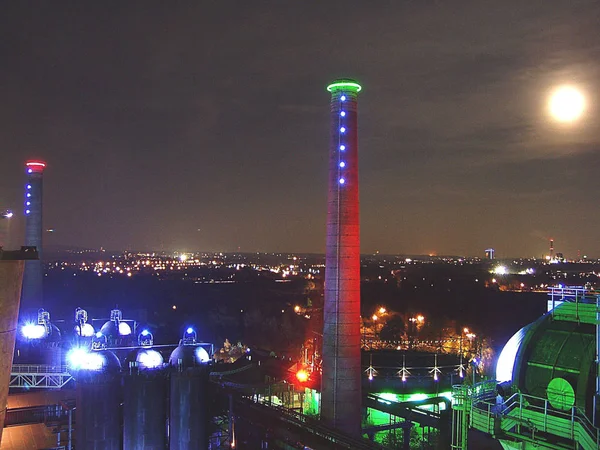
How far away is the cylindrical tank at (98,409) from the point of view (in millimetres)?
27688

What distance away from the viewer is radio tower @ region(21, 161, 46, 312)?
63781 mm

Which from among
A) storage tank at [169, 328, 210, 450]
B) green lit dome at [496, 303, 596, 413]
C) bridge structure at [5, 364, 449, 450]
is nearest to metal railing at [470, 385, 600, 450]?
green lit dome at [496, 303, 596, 413]

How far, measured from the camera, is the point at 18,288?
667 inches

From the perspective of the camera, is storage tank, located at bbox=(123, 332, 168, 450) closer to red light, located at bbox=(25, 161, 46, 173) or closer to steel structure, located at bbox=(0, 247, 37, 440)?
steel structure, located at bbox=(0, 247, 37, 440)

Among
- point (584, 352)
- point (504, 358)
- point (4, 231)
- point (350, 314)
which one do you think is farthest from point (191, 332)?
point (584, 352)

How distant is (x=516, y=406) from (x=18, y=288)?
15082mm

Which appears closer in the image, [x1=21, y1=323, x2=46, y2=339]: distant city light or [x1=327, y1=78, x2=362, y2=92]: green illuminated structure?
[x1=327, y1=78, x2=362, y2=92]: green illuminated structure

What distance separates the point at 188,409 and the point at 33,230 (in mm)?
45850

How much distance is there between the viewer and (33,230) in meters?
66.3

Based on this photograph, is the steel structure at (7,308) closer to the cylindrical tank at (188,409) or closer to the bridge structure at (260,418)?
the cylindrical tank at (188,409)

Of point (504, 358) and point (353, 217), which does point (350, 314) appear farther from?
point (504, 358)

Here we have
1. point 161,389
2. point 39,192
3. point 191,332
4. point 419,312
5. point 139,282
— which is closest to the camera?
point 161,389

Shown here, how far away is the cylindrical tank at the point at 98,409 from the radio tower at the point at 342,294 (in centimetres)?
→ 1145

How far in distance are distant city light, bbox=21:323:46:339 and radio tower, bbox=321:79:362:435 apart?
25.2 m
